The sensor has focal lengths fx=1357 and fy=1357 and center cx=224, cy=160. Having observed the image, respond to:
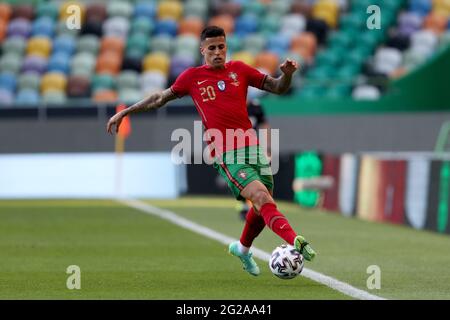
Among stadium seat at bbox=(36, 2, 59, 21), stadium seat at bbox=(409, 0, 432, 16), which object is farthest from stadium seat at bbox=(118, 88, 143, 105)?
stadium seat at bbox=(409, 0, 432, 16)

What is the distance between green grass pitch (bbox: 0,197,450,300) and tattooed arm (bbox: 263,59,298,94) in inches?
63.1

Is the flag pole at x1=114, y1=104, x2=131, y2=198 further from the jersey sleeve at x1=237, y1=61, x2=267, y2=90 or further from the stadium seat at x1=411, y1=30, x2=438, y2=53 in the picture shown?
the jersey sleeve at x1=237, y1=61, x2=267, y2=90

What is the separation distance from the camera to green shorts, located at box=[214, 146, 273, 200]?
11.2 m

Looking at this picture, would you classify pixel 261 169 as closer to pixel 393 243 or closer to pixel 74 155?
pixel 393 243

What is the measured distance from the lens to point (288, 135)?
103 ft

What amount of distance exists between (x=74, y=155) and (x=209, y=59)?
18.6 metres

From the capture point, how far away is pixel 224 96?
1147cm

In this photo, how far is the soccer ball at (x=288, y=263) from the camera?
34.5 ft

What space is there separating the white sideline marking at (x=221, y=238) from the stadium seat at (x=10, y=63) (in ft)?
30.8

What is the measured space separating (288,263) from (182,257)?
335 centimetres

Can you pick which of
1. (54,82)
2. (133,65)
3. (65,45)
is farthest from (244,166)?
(65,45)

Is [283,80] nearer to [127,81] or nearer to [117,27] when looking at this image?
[127,81]

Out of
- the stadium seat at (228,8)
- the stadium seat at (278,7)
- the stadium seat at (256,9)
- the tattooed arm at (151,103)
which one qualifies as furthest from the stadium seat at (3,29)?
the tattooed arm at (151,103)

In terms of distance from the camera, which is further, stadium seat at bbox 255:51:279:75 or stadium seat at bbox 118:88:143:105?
stadium seat at bbox 255:51:279:75
